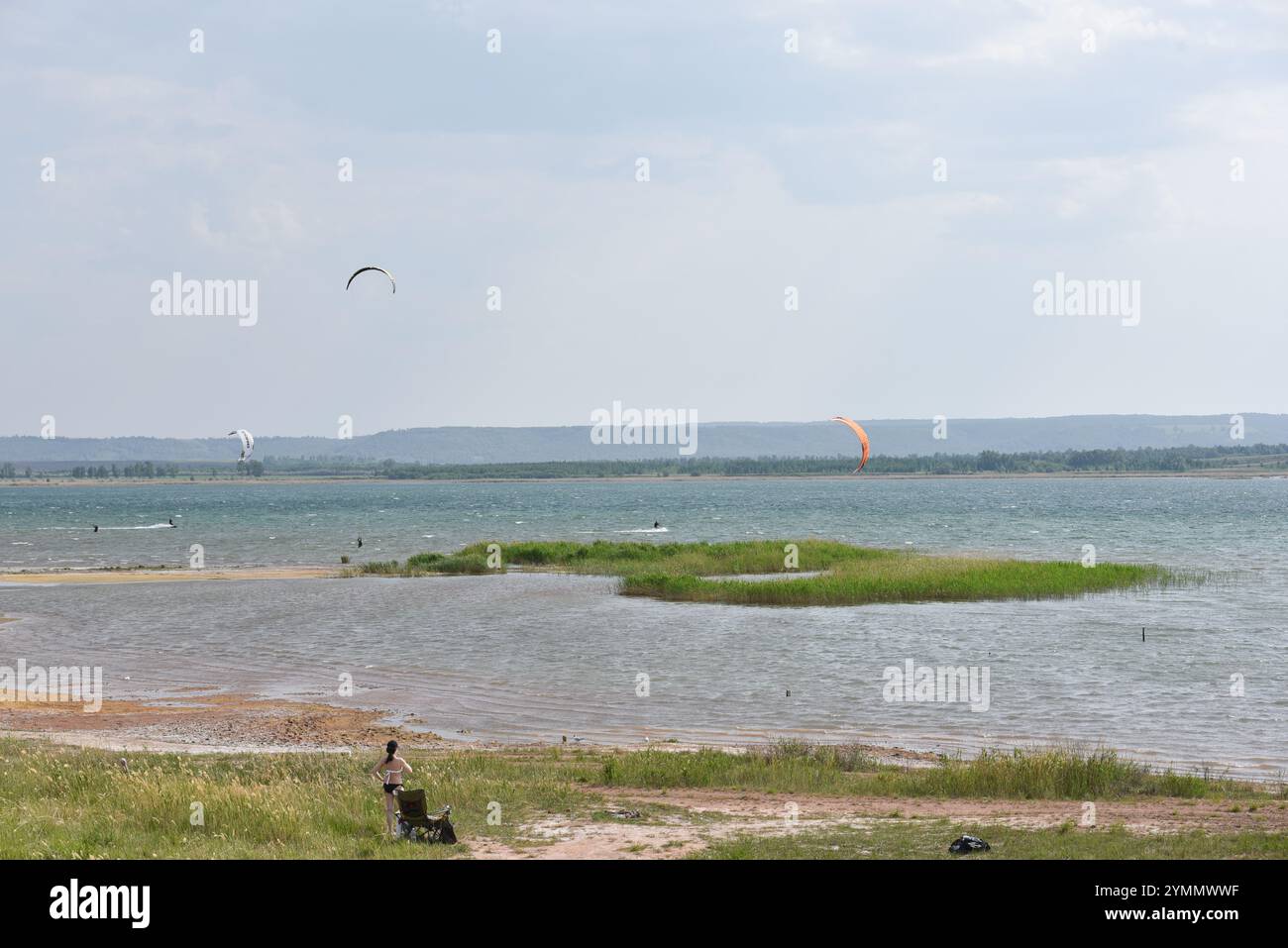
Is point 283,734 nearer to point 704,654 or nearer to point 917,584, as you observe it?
point 704,654

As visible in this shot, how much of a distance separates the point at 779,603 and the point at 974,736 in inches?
1087

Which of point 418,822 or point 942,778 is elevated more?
point 418,822

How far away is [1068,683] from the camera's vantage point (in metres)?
34.3

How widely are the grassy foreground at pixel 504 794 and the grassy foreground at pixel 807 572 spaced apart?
32545 millimetres

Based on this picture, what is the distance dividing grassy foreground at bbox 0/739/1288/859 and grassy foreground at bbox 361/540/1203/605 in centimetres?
3255

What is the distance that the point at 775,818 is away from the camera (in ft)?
58.3

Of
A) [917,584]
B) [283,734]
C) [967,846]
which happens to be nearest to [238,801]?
[967,846]

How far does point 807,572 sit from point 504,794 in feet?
159

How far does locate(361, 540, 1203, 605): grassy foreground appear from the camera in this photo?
184 feet

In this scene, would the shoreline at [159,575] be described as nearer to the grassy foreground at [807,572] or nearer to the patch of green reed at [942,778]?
the grassy foreground at [807,572]

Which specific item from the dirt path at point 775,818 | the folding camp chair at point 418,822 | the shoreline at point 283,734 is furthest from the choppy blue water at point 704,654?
the folding camp chair at point 418,822

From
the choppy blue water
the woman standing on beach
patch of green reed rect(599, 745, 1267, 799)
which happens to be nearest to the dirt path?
patch of green reed rect(599, 745, 1267, 799)

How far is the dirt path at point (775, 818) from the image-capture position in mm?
15672

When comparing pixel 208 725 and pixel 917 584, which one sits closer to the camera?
pixel 208 725
